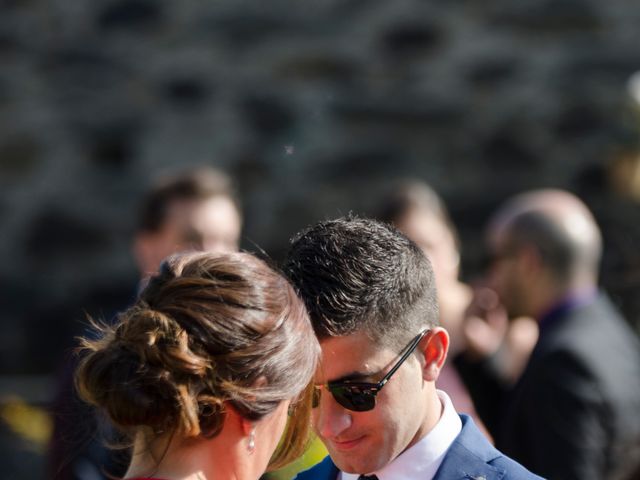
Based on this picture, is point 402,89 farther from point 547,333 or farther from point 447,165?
point 547,333

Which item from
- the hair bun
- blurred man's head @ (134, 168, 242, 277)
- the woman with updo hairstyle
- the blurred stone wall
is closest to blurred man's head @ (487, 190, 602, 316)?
blurred man's head @ (134, 168, 242, 277)

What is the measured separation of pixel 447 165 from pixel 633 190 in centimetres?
99

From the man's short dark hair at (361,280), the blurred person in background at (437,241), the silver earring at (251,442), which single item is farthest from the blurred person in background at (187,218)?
the silver earring at (251,442)

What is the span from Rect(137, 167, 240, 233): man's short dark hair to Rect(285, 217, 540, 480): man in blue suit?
1.86 m

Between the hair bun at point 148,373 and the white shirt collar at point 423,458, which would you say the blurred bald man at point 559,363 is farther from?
the hair bun at point 148,373

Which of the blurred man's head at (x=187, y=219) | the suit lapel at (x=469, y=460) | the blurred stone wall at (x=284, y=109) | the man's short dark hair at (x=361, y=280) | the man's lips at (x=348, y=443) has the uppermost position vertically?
Result: the man's short dark hair at (x=361, y=280)

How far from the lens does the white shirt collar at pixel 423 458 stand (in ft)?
7.45

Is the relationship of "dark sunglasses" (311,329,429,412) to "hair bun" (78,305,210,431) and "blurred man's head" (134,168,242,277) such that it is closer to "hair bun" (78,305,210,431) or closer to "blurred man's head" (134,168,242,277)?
"hair bun" (78,305,210,431)

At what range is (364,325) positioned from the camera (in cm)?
227

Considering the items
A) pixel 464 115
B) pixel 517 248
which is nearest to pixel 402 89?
pixel 464 115

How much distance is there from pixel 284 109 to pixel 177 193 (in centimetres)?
215

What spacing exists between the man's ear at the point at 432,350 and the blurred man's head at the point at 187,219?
5.77 ft

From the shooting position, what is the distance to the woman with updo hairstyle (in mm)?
1958

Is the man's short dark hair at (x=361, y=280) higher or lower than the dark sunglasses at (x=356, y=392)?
higher
